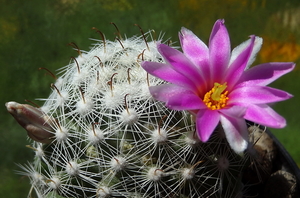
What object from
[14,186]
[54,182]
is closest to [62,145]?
[54,182]

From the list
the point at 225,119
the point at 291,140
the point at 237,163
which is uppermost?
the point at 225,119

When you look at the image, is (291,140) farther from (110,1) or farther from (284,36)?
(110,1)

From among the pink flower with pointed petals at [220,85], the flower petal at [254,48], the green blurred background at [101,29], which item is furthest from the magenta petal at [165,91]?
the green blurred background at [101,29]

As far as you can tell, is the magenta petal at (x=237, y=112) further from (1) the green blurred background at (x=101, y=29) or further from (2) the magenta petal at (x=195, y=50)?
(1) the green blurred background at (x=101, y=29)

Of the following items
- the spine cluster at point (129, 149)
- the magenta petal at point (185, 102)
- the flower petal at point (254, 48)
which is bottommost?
the spine cluster at point (129, 149)

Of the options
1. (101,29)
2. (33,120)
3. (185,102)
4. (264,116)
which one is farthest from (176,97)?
(101,29)
